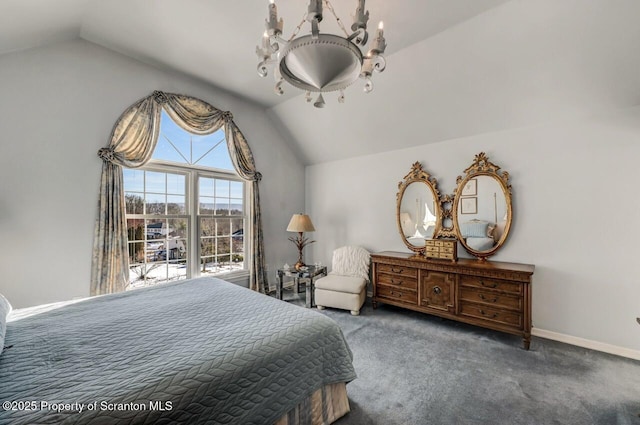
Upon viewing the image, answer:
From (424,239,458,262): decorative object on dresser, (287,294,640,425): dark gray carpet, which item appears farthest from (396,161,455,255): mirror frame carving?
(287,294,640,425): dark gray carpet

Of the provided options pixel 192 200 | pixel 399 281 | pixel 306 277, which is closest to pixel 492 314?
pixel 399 281

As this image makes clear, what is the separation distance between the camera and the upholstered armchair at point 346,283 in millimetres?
3377

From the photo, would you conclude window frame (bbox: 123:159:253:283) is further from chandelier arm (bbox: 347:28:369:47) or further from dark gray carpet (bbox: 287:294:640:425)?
chandelier arm (bbox: 347:28:369:47)

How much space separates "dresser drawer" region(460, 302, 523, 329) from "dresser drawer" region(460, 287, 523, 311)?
55 millimetres

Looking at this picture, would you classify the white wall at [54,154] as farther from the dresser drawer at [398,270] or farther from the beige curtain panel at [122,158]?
the dresser drawer at [398,270]

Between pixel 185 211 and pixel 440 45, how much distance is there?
3.62 metres

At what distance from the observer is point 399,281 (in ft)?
10.9

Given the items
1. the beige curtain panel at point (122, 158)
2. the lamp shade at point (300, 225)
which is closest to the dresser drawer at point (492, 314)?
the lamp shade at point (300, 225)

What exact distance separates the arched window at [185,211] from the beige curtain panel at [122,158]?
0.20 meters

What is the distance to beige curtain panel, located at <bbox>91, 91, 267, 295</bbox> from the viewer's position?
8.64ft

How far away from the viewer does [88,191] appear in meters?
2.61

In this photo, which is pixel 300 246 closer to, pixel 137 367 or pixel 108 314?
pixel 108 314

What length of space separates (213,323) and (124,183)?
7.72 feet

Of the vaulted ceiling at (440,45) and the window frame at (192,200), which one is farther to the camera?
the window frame at (192,200)
